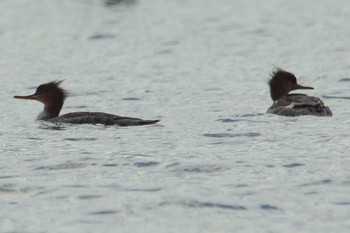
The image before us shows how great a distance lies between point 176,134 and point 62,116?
237 cm

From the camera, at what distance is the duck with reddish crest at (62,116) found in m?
18.8

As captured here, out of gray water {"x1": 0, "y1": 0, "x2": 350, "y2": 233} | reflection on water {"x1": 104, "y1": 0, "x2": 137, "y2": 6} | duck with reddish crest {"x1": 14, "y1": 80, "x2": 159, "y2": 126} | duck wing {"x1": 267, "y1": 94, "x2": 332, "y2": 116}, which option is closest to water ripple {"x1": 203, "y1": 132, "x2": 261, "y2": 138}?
gray water {"x1": 0, "y1": 0, "x2": 350, "y2": 233}

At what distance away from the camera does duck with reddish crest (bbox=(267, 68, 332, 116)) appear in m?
19.4

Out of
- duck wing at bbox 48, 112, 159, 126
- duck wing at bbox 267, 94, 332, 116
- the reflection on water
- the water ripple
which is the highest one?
the reflection on water

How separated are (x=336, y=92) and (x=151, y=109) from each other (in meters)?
3.83

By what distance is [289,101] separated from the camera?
65.7ft

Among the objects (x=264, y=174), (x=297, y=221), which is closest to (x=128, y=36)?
(x=264, y=174)

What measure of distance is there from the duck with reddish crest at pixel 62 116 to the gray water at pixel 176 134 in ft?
0.75

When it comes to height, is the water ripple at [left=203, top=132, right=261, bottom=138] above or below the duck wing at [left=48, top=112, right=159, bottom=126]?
below

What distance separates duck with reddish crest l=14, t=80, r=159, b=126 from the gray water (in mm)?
228

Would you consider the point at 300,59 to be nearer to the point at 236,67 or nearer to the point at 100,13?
the point at 236,67

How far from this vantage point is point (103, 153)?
16.6 m

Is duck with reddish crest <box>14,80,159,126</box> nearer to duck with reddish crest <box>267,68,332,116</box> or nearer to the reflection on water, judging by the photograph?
duck with reddish crest <box>267,68,332,116</box>

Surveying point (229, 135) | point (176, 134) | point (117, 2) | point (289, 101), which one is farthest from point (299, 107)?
point (117, 2)
